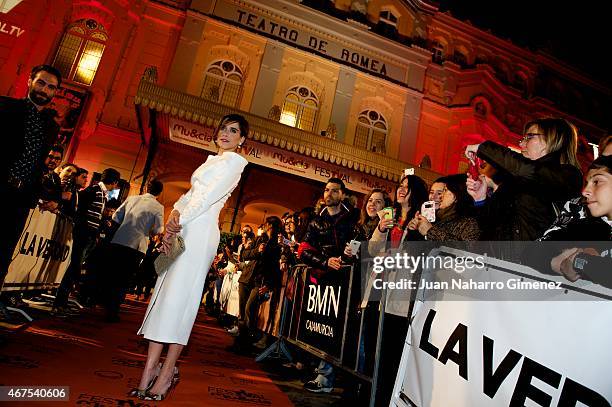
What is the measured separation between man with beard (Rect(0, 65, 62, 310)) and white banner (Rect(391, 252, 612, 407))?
3.68 m

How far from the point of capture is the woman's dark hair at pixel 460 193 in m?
3.14

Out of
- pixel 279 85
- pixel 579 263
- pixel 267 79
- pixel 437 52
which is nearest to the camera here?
pixel 579 263

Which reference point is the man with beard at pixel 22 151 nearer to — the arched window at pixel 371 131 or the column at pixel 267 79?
the column at pixel 267 79

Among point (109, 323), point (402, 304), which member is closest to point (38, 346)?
point (109, 323)

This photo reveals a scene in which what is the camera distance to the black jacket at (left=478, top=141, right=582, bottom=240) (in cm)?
237

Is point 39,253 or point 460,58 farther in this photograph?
point 460,58

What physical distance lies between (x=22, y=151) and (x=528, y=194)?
4.30m

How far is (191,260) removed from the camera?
109 inches

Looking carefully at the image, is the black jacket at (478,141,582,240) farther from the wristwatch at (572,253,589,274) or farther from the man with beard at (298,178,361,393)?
the man with beard at (298,178,361,393)

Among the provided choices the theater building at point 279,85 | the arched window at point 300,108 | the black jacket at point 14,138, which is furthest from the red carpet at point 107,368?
the arched window at point 300,108

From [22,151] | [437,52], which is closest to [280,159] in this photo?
[22,151]

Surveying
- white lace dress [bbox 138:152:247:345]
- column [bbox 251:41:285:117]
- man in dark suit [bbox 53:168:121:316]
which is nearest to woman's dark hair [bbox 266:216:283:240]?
man in dark suit [bbox 53:168:121:316]

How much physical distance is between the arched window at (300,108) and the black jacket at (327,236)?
10.9 meters
